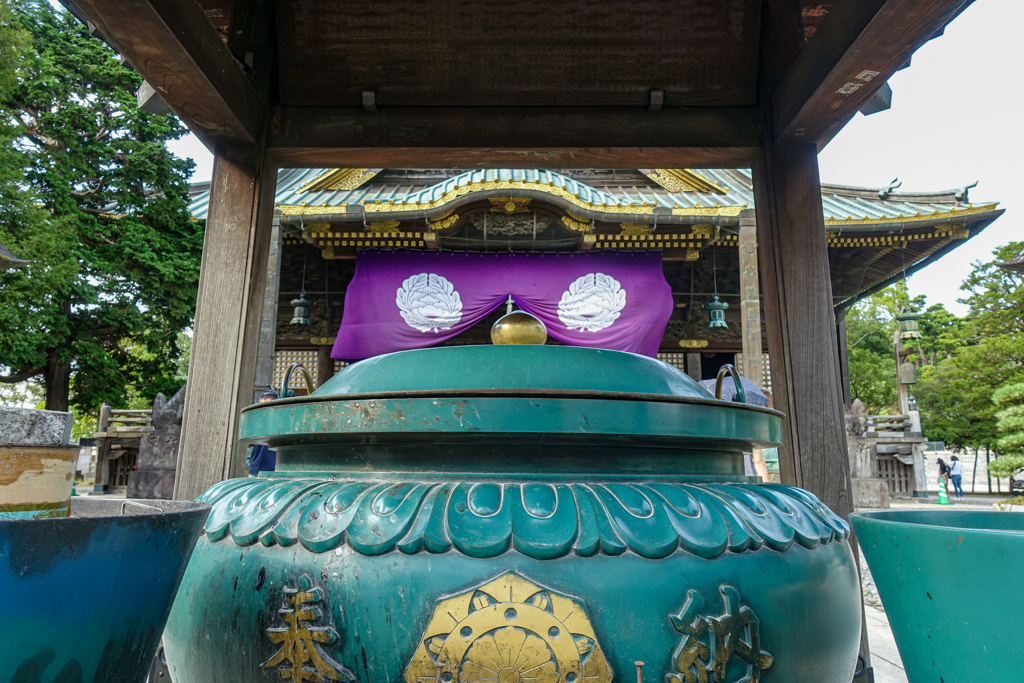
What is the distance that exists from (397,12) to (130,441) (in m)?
9.62

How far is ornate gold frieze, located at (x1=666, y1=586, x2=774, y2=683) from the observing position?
0.95 meters

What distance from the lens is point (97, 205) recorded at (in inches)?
424

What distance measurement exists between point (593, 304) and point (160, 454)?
5.87 meters

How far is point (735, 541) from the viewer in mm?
1056

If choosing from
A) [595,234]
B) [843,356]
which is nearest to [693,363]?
[843,356]

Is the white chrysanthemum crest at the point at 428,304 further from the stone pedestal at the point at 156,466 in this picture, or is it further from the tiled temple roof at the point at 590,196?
the stone pedestal at the point at 156,466

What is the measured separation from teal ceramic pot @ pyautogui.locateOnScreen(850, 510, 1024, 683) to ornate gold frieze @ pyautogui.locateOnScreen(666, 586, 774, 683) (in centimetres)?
27

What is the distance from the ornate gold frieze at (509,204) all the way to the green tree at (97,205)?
20.2 ft

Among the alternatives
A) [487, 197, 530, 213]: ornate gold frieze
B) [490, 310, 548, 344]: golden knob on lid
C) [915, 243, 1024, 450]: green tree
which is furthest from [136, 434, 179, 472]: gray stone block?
[915, 243, 1024, 450]: green tree

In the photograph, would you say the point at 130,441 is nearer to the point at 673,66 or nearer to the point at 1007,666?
the point at 673,66

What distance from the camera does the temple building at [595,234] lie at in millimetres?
6750

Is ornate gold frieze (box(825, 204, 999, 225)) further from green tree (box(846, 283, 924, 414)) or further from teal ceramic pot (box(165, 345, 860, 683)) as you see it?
green tree (box(846, 283, 924, 414))

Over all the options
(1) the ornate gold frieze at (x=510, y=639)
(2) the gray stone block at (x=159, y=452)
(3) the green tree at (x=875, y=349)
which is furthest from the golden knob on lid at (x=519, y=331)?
(3) the green tree at (x=875, y=349)

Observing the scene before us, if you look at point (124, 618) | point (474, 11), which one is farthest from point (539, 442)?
point (474, 11)
